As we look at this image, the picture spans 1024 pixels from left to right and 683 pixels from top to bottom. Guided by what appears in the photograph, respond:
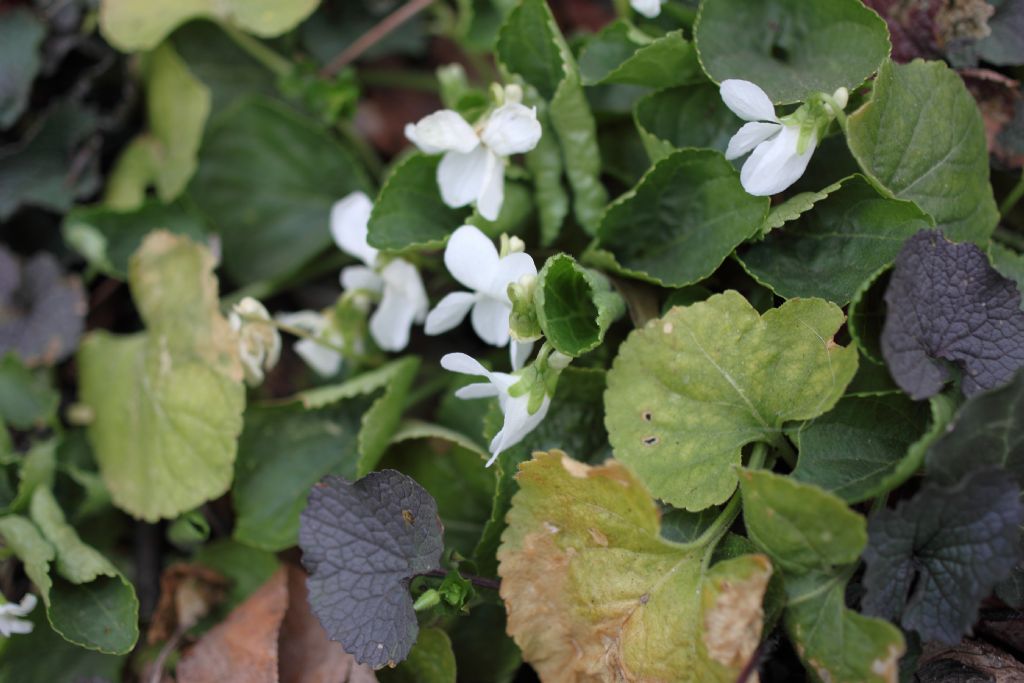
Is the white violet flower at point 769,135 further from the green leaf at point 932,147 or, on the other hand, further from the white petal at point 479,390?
the white petal at point 479,390

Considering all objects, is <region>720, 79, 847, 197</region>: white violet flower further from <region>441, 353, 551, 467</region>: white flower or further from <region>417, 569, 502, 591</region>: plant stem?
<region>417, 569, 502, 591</region>: plant stem

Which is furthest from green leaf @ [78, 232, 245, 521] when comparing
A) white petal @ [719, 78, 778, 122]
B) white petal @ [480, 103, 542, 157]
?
white petal @ [719, 78, 778, 122]

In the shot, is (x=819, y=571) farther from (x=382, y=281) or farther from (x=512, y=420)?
(x=382, y=281)

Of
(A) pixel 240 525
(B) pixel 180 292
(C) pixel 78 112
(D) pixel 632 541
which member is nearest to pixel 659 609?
(D) pixel 632 541

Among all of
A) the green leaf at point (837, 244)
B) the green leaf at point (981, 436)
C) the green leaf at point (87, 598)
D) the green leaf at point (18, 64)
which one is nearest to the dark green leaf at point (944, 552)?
the green leaf at point (981, 436)

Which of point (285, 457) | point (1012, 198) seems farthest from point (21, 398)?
point (1012, 198)

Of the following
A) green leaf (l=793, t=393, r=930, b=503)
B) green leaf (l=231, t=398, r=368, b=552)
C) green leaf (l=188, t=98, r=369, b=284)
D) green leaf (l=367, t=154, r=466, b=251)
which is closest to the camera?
green leaf (l=793, t=393, r=930, b=503)
